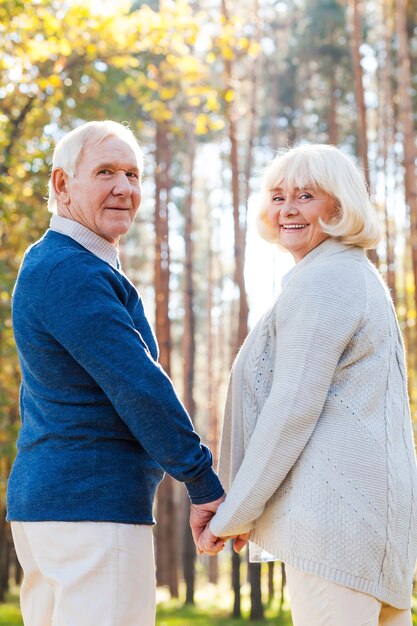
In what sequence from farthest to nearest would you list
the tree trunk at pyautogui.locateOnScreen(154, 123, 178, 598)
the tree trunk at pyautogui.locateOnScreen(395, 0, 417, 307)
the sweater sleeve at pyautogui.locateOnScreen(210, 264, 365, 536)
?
the tree trunk at pyautogui.locateOnScreen(154, 123, 178, 598)
the tree trunk at pyautogui.locateOnScreen(395, 0, 417, 307)
the sweater sleeve at pyautogui.locateOnScreen(210, 264, 365, 536)

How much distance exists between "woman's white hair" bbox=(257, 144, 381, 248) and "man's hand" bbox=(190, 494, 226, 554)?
990 millimetres

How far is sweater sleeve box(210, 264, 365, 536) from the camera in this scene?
274cm

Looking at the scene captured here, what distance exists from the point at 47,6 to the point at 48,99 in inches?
69.6

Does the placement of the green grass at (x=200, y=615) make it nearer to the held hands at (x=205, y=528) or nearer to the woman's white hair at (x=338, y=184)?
the held hands at (x=205, y=528)

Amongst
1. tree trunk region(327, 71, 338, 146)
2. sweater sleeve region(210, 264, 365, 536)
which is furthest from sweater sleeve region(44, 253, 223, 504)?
tree trunk region(327, 71, 338, 146)

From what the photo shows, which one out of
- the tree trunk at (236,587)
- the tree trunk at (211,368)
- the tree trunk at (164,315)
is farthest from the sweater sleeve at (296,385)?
the tree trunk at (211,368)

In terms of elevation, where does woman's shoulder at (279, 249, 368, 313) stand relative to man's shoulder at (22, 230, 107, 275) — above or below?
below

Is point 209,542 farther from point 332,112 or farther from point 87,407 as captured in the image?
point 332,112

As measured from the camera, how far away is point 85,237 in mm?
2812

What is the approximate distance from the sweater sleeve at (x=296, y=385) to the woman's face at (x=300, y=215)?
0.25 meters

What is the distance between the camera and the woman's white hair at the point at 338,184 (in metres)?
2.96

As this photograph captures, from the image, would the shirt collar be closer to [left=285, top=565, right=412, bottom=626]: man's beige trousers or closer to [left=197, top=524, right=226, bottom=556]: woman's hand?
[left=197, top=524, right=226, bottom=556]: woman's hand

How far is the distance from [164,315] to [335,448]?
14.2 metres

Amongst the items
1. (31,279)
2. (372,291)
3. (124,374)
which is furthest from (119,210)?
(372,291)
